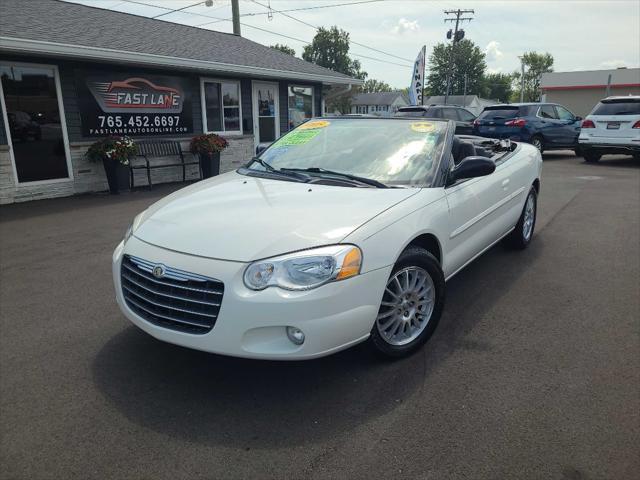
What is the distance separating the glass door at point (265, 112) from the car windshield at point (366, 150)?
9.99 meters

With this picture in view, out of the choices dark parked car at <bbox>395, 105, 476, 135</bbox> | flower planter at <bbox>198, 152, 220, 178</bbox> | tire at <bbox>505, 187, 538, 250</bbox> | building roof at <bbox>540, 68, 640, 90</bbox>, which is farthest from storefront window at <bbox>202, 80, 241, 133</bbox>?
building roof at <bbox>540, 68, 640, 90</bbox>

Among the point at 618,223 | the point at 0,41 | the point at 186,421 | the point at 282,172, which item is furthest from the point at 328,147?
the point at 0,41

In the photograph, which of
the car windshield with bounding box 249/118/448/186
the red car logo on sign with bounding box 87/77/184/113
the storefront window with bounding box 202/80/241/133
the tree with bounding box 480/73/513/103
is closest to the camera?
the car windshield with bounding box 249/118/448/186

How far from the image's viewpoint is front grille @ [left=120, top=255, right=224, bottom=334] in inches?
96.7

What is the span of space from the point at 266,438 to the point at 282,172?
2.02 m

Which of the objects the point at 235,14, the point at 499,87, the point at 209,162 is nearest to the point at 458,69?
the point at 499,87

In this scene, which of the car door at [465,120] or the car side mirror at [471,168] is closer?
the car side mirror at [471,168]

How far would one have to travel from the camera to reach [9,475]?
2160 millimetres

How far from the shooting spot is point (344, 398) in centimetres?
269

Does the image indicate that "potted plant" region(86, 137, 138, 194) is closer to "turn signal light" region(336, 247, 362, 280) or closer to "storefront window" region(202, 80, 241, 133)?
"storefront window" region(202, 80, 241, 133)

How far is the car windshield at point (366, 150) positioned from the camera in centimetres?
346

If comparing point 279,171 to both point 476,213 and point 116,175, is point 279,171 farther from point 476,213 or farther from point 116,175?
point 116,175

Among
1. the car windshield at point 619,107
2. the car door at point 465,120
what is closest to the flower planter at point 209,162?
the car door at point 465,120

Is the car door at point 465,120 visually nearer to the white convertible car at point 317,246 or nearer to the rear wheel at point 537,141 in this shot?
the rear wheel at point 537,141
